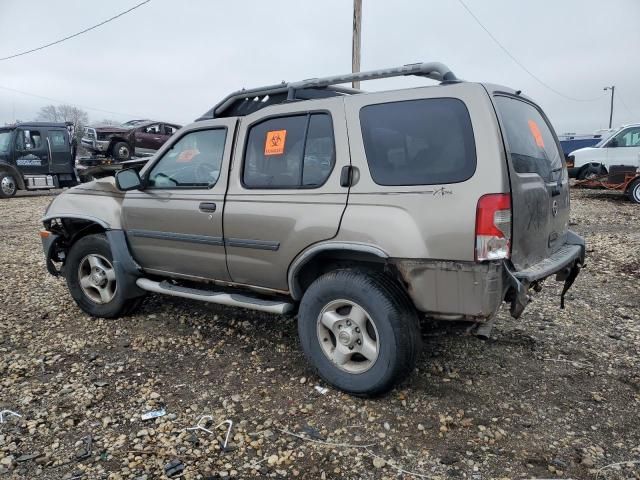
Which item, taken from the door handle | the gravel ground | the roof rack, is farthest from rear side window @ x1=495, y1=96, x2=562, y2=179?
the door handle

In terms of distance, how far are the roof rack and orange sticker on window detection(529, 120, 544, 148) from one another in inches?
27.7

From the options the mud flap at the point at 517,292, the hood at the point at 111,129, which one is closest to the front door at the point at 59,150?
the hood at the point at 111,129

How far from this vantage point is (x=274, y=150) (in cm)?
345

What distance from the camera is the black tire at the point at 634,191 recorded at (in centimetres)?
1224

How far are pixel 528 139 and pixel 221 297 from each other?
2.48 metres

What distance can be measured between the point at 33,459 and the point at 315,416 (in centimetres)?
157

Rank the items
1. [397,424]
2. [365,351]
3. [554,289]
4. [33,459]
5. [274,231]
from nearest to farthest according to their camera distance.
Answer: [33,459] → [397,424] → [365,351] → [274,231] → [554,289]

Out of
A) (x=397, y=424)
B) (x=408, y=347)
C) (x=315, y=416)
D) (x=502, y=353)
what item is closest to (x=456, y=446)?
Answer: (x=397, y=424)

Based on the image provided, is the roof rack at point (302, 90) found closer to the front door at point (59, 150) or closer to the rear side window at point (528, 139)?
the rear side window at point (528, 139)

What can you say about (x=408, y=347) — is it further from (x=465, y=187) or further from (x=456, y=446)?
(x=465, y=187)

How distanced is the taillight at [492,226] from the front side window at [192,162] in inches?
80.8

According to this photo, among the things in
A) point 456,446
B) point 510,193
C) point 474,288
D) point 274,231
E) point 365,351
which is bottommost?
point 456,446

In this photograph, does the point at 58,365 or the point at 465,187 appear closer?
the point at 465,187

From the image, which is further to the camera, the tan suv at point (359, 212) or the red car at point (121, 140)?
the red car at point (121, 140)
